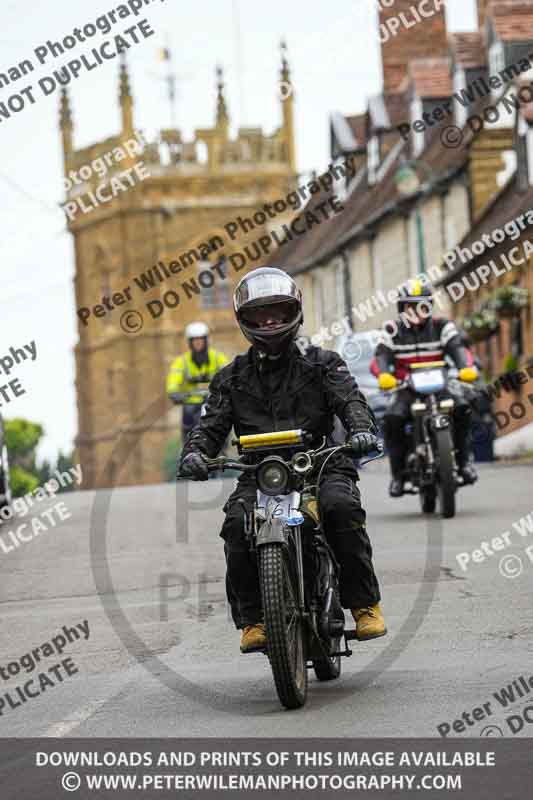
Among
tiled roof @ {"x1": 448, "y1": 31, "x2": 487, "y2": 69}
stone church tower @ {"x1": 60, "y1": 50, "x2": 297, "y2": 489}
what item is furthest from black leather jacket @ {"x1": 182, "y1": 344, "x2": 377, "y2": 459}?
stone church tower @ {"x1": 60, "y1": 50, "x2": 297, "y2": 489}

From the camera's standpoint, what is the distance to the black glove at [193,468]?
8.22 meters

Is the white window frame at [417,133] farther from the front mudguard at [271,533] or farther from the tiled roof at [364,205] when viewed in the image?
the front mudguard at [271,533]

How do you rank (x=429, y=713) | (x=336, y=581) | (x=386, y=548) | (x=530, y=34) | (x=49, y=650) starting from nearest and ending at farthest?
(x=429, y=713) → (x=336, y=581) → (x=49, y=650) → (x=386, y=548) → (x=530, y=34)

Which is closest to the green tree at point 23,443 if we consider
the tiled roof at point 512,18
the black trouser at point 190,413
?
the tiled roof at point 512,18

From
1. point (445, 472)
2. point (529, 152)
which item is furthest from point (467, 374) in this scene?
point (529, 152)

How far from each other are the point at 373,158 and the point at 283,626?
2123 inches

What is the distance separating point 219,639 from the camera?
10.4 meters

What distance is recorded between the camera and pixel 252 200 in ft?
307

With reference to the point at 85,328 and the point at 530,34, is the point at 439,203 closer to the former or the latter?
the point at 530,34

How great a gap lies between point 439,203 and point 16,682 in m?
42.6

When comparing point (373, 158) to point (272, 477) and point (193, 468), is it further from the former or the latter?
point (272, 477)

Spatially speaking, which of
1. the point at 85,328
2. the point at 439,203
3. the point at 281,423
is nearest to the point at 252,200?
the point at 85,328

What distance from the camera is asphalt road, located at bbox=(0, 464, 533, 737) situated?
24.9 feet

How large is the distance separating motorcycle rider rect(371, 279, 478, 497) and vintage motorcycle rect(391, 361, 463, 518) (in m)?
0.09
